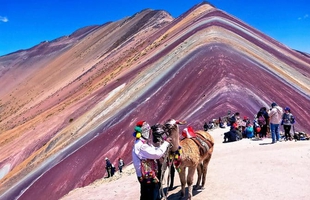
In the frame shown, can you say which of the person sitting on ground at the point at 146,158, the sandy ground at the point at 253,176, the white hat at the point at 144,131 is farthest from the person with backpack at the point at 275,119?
the white hat at the point at 144,131

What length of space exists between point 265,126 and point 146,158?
989 centimetres

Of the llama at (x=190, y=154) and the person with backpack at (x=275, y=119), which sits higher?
the person with backpack at (x=275, y=119)

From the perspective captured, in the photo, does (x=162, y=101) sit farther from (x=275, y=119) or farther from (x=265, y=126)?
(x=275, y=119)

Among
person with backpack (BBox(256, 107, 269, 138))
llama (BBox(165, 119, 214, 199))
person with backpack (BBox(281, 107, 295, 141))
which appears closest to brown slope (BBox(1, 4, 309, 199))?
person with backpack (BBox(256, 107, 269, 138))

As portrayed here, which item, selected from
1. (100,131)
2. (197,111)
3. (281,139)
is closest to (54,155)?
(100,131)

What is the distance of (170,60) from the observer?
39844 millimetres

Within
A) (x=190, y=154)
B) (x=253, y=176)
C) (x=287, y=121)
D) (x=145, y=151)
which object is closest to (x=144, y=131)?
(x=145, y=151)

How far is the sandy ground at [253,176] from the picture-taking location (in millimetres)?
8445

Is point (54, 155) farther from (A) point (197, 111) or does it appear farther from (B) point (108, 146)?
(A) point (197, 111)

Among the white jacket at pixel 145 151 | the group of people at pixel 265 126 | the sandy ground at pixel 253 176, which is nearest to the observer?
the white jacket at pixel 145 151

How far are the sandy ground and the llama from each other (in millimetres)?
448

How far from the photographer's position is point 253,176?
939cm

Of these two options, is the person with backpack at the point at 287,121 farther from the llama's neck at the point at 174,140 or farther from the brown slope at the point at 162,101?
the llama's neck at the point at 174,140

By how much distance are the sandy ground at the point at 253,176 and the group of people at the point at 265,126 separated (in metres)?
0.81
